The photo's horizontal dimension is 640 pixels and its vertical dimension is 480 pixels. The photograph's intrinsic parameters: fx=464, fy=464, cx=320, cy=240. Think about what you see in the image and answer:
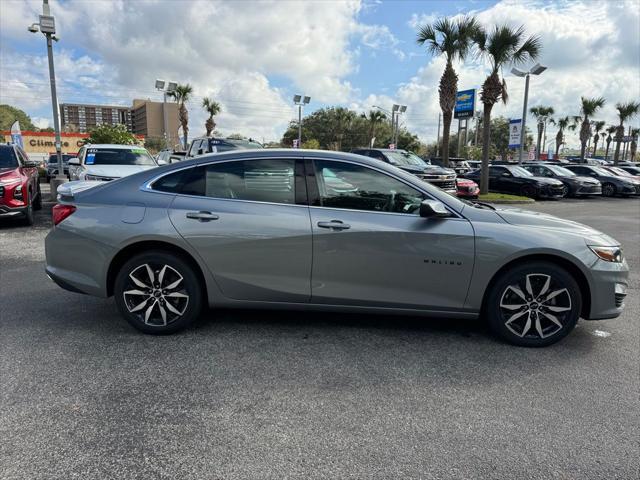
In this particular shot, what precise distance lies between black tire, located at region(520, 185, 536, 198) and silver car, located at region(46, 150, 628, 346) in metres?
18.2

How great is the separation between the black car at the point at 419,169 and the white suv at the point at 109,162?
7.08 m

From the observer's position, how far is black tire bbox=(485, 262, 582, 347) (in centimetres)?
378

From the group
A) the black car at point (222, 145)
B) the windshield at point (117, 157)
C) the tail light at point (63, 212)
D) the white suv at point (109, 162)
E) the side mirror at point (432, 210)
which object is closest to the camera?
the side mirror at point (432, 210)

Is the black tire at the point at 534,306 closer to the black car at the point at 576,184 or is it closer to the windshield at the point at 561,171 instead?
the black car at the point at 576,184

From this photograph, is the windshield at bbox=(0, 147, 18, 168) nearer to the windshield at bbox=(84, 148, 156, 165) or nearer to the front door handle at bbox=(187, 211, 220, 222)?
the windshield at bbox=(84, 148, 156, 165)

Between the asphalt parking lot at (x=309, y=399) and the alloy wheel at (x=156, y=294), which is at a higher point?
the alloy wheel at (x=156, y=294)

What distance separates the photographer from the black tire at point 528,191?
20.7 metres

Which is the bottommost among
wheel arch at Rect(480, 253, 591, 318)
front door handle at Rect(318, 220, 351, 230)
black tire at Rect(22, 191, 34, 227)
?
black tire at Rect(22, 191, 34, 227)

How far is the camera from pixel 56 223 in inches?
161

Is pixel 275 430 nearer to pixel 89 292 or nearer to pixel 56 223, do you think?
pixel 89 292

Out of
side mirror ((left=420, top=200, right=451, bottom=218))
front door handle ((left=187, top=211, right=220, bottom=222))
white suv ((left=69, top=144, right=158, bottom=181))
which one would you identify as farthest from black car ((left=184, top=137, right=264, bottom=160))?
side mirror ((left=420, top=200, right=451, bottom=218))

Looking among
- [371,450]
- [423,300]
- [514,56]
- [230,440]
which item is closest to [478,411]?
[371,450]

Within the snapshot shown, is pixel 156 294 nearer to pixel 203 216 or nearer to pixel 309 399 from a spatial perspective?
pixel 203 216

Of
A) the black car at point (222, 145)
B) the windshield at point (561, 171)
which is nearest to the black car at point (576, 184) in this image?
the windshield at point (561, 171)
